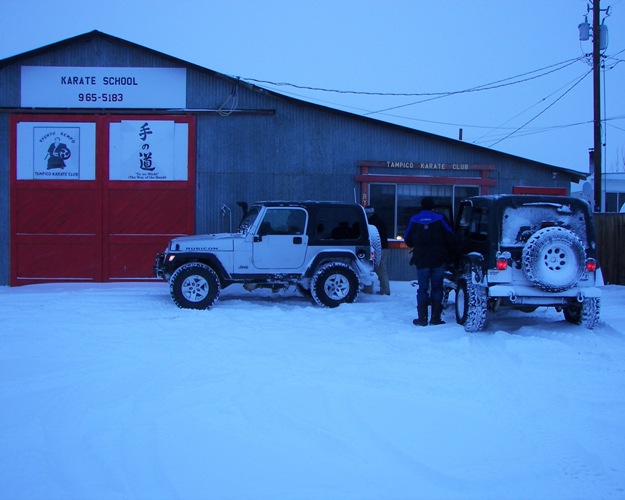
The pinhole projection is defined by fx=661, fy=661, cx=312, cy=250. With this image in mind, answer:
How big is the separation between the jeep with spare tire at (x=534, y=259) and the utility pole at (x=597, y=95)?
28.2 ft

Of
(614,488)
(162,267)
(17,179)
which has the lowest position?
(614,488)

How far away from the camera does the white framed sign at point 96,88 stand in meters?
14.8

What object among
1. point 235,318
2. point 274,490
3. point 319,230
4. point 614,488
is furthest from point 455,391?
point 319,230

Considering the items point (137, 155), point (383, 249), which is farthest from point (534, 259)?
point (137, 155)

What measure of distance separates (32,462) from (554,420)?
3882 millimetres

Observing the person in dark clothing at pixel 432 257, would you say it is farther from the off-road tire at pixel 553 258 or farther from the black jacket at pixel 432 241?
the off-road tire at pixel 553 258

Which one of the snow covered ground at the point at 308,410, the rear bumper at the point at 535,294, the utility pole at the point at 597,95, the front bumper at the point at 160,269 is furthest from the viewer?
the utility pole at the point at 597,95

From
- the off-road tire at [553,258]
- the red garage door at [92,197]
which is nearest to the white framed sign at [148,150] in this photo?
the red garage door at [92,197]

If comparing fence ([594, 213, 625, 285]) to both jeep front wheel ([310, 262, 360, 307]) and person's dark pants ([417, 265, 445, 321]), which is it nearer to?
jeep front wheel ([310, 262, 360, 307])

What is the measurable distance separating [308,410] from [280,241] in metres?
6.32

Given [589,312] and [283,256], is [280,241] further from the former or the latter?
[589,312]

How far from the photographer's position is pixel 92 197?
48.2ft

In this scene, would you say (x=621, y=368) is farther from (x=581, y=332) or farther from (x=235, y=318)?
(x=235, y=318)

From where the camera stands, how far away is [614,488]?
4.05 m
